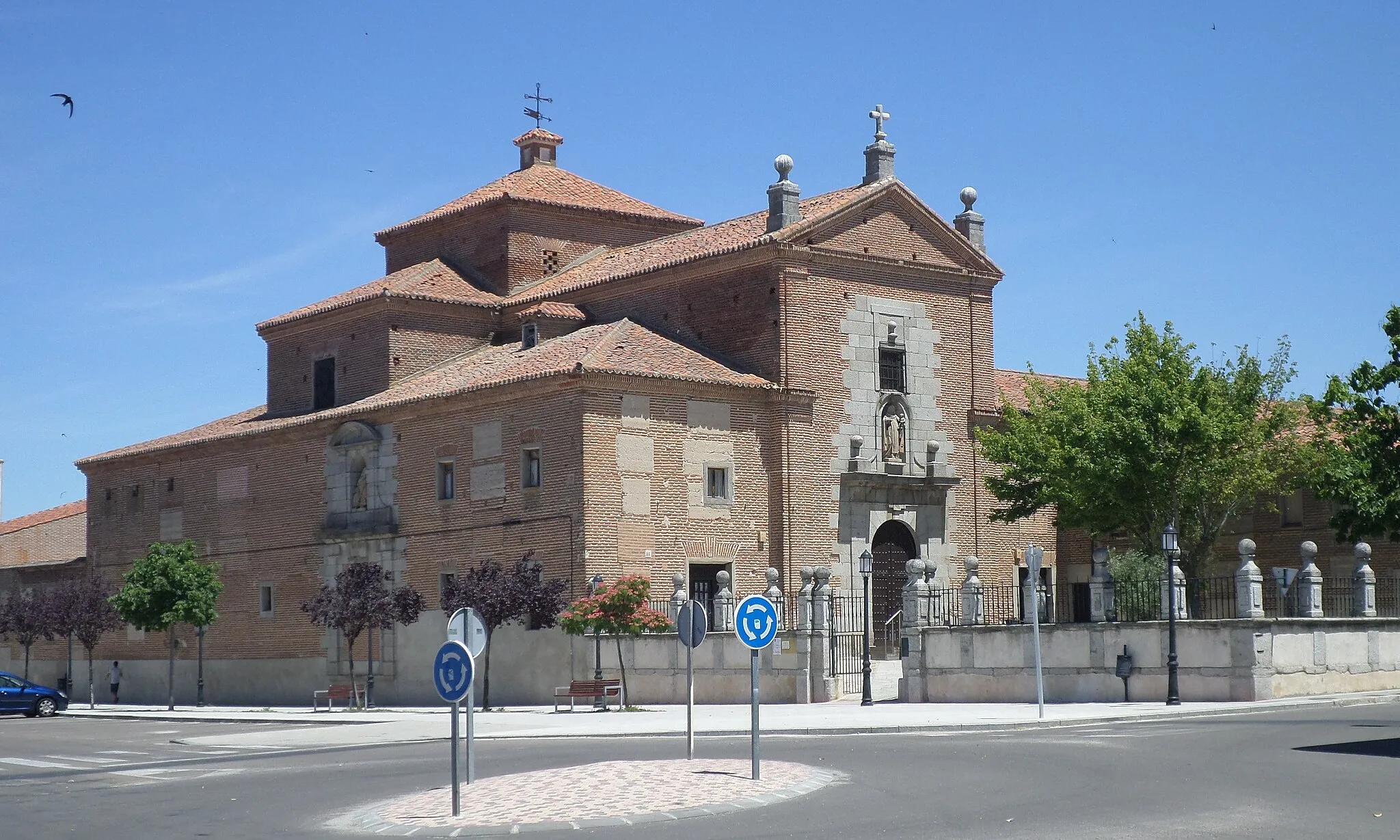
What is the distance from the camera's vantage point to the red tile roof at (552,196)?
1993 inches

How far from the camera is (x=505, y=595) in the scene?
37.2 meters

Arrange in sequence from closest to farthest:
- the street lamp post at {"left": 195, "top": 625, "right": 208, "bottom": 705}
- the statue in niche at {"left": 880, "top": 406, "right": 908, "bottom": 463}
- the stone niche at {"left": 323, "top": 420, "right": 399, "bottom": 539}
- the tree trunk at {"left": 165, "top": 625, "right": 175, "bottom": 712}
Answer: the statue in niche at {"left": 880, "top": 406, "right": 908, "bottom": 463} < the stone niche at {"left": 323, "top": 420, "right": 399, "bottom": 539} < the tree trunk at {"left": 165, "top": 625, "right": 175, "bottom": 712} < the street lamp post at {"left": 195, "top": 625, "right": 208, "bottom": 705}

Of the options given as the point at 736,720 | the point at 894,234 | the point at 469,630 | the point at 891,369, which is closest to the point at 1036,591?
the point at 736,720

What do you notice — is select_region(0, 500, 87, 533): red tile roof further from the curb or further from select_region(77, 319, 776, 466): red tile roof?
the curb

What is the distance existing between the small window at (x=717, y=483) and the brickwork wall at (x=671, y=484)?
0.51ft

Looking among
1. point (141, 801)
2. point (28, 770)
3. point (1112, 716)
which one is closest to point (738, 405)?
point (1112, 716)

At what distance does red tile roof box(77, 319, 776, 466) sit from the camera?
39.6m

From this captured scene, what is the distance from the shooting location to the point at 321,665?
150ft

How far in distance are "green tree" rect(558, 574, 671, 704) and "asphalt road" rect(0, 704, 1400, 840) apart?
8.67m

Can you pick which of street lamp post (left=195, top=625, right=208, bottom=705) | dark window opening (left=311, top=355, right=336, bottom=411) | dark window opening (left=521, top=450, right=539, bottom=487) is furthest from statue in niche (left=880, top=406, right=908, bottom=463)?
street lamp post (left=195, top=625, right=208, bottom=705)

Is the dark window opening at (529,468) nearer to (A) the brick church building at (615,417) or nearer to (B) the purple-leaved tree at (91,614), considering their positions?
(A) the brick church building at (615,417)

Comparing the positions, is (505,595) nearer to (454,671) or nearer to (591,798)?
(591,798)

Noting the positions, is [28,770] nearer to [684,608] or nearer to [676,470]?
[684,608]

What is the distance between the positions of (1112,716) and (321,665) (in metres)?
25.4
